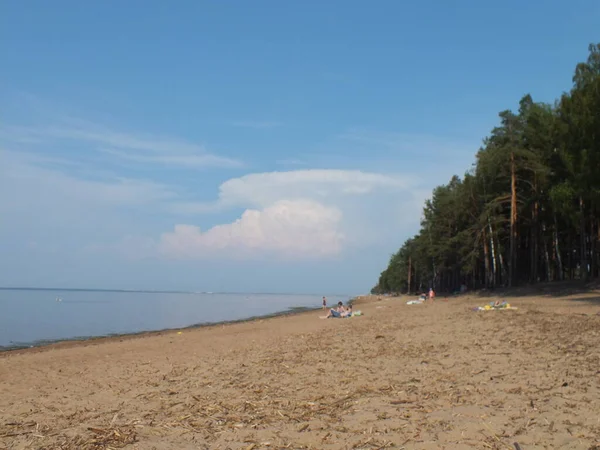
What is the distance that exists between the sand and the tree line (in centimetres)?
1801

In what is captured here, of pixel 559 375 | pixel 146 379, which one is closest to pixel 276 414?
pixel 559 375

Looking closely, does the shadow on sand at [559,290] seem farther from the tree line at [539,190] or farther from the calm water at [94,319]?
the calm water at [94,319]

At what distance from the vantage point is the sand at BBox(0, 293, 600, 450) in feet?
17.4

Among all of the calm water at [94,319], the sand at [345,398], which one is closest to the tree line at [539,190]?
the sand at [345,398]

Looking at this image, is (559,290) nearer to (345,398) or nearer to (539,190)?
(539,190)

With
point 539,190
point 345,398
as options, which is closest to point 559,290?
point 539,190

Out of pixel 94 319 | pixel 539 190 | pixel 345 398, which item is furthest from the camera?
pixel 94 319

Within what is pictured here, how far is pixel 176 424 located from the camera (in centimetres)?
629

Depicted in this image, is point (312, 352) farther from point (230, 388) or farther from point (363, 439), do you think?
point (363, 439)

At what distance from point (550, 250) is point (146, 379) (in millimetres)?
44543

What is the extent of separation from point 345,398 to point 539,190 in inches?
1327

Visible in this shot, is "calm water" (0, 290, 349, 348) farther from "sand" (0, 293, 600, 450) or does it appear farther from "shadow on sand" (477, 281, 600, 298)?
"shadow on sand" (477, 281, 600, 298)

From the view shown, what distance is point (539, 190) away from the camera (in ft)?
117

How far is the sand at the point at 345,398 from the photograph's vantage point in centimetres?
532
